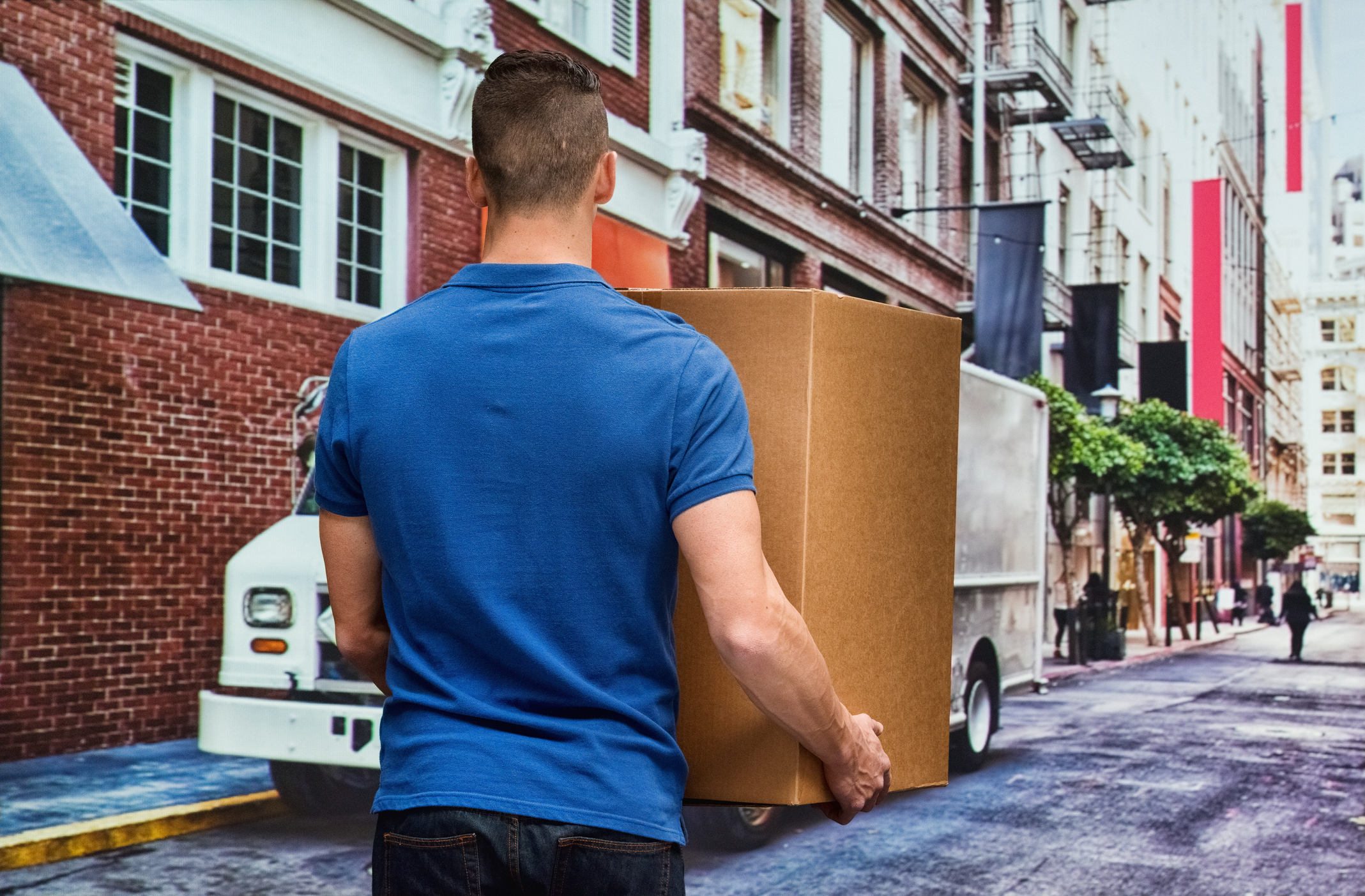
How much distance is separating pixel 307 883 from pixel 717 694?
422 centimetres

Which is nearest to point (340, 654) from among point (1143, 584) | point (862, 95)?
point (862, 95)

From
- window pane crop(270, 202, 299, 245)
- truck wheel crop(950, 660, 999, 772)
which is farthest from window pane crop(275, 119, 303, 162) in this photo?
truck wheel crop(950, 660, 999, 772)

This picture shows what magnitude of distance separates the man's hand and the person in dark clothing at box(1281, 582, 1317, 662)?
736 centimetres

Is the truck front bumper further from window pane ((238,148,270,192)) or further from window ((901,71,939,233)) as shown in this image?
window ((901,71,939,233))

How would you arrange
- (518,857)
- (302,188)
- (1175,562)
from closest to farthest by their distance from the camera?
1. (518,857)
2. (302,188)
3. (1175,562)

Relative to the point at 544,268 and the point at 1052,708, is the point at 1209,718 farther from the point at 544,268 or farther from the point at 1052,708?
the point at 544,268

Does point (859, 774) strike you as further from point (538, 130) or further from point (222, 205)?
point (222, 205)

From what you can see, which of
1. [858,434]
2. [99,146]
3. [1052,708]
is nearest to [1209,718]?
[1052,708]

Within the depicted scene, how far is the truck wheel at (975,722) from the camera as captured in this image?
835cm

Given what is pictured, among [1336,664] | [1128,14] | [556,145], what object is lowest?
[1336,664]

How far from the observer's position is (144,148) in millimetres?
6953

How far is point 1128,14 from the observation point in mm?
9141

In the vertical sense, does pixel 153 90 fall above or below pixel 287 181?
above

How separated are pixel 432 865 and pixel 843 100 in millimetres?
11589
